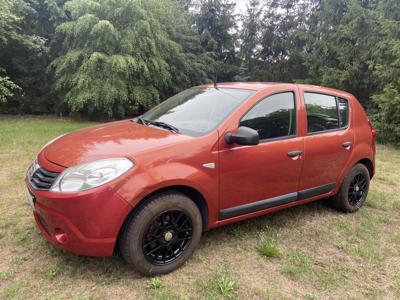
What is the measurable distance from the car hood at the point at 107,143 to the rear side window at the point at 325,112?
1.54 meters

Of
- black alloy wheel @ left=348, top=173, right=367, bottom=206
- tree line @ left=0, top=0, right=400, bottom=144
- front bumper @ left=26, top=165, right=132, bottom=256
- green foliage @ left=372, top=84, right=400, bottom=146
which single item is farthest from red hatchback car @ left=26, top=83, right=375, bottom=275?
tree line @ left=0, top=0, right=400, bottom=144

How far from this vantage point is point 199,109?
3.41 meters

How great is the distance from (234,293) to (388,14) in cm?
1216

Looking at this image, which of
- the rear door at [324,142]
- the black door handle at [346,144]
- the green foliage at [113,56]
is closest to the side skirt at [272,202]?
the rear door at [324,142]

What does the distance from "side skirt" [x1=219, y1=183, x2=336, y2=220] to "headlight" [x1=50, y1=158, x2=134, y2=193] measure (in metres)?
1.04

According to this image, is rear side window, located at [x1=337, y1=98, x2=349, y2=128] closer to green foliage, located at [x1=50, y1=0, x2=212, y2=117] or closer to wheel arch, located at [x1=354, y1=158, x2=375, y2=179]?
wheel arch, located at [x1=354, y1=158, x2=375, y2=179]

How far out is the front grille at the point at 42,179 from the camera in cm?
258

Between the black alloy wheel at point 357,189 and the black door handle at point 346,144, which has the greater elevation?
the black door handle at point 346,144

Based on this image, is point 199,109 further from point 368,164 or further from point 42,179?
point 368,164

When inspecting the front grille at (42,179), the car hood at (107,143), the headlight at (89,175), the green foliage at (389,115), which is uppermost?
the car hood at (107,143)

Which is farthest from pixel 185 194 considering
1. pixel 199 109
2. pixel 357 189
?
pixel 357 189

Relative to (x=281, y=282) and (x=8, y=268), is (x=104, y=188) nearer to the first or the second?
(x=8, y=268)

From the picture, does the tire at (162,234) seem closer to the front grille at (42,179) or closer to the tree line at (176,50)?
the front grille at (42,179)

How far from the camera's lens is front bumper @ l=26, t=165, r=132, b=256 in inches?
94.5
